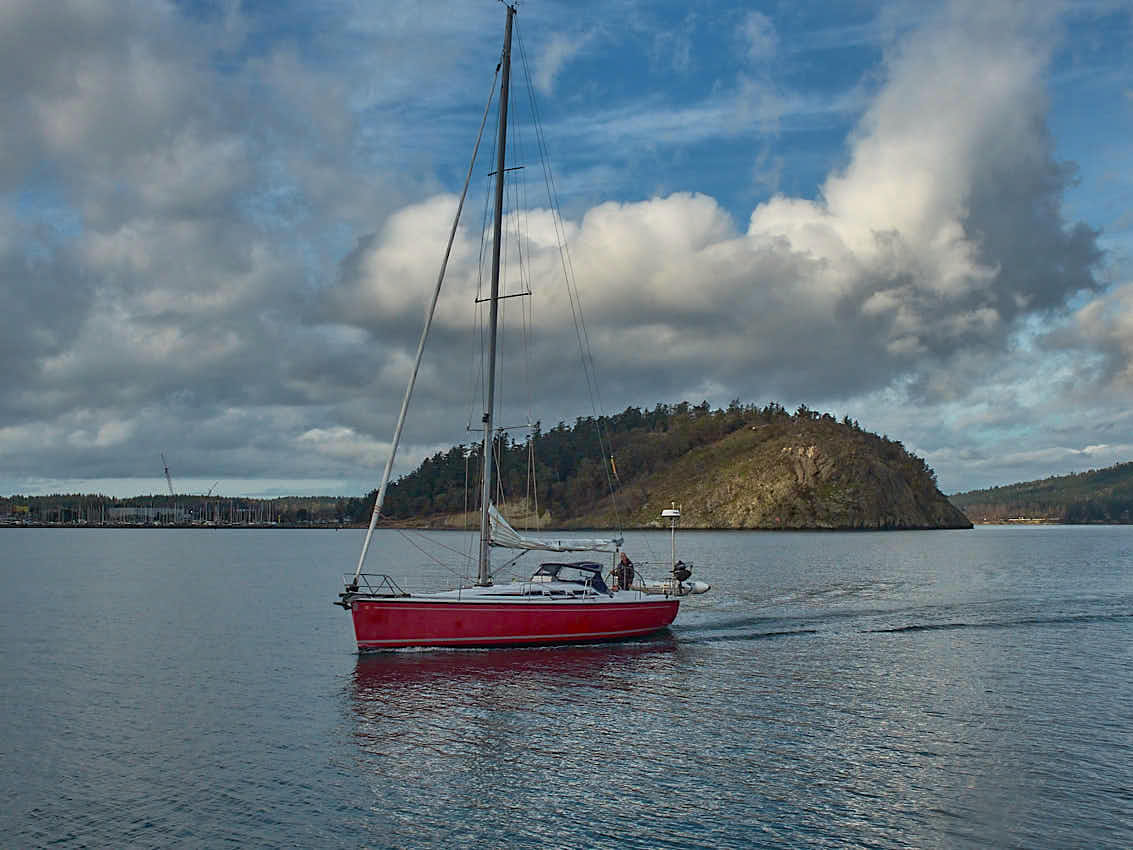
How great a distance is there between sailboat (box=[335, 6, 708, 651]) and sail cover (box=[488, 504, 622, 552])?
5cm

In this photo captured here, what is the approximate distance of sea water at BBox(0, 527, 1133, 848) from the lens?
19703 millimetres

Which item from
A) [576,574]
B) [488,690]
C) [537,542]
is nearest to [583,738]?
[488,690]

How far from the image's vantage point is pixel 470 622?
123 feet

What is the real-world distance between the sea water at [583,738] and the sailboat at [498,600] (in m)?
1.20

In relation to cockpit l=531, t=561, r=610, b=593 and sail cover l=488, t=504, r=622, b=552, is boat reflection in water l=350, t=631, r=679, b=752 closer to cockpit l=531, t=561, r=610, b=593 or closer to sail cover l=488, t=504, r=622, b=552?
cockpit l=531, t=561, r=610, b=593

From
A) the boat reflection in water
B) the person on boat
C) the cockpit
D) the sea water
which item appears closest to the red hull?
the boat reflection in water

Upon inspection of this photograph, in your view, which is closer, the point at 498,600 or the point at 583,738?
the point at 583,738

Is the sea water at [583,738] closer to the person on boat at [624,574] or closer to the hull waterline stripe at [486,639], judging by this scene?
the hull waterline stripe at [486,639]

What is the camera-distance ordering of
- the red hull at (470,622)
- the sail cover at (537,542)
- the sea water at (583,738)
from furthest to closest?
the sail cover at (537,542) → the red hull at (470,622) → the sea water at (583,738)

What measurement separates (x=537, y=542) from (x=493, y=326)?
984 centimetres

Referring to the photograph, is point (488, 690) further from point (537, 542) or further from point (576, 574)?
point (576, 574)

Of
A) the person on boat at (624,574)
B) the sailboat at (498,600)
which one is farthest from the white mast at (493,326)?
the person on boat at (624,574)

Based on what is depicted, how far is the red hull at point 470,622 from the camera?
37.1 meters

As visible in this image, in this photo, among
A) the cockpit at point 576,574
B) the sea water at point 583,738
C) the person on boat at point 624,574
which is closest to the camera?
the sea water at point 583,738
